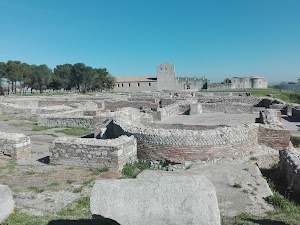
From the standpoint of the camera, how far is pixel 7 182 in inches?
291

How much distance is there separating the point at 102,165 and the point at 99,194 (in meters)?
5.06

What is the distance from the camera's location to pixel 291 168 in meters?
7.05

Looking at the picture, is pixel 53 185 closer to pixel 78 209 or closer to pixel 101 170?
pixel 101 170

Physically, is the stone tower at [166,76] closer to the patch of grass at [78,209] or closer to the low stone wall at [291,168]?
the low stone wall at [291,168]

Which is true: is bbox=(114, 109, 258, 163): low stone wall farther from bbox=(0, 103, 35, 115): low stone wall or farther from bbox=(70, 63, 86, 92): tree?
bbox=(70, 63, 86, 92): tree

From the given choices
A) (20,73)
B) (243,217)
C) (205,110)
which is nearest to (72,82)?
(20,73)

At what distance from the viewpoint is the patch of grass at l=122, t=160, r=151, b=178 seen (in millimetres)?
8211

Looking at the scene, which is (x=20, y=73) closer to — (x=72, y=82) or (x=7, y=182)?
(x=72, y=82)

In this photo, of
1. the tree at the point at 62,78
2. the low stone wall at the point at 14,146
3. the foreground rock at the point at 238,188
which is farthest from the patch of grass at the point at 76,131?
the tree at the point at 62,78

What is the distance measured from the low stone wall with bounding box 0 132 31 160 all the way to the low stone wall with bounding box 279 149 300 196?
7816 millimetres

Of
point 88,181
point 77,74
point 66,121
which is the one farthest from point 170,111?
point 77,74

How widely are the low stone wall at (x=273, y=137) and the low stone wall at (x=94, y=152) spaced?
4.82 metres

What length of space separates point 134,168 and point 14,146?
3.91m

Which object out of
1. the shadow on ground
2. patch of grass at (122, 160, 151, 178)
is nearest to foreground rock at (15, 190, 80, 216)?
the shadow on ground
